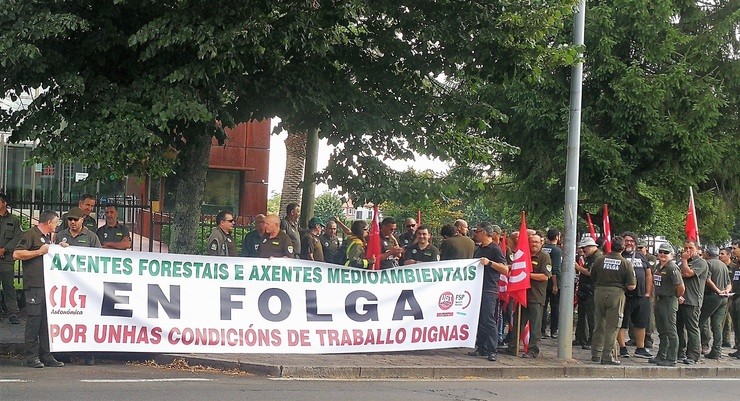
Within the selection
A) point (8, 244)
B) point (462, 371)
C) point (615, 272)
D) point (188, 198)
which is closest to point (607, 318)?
point (615, 272)

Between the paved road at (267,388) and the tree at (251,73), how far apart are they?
2655 millimetres

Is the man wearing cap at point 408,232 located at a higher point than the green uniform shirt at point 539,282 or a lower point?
higher

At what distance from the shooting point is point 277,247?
41.3 ft

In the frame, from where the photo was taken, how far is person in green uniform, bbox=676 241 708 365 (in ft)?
43.0

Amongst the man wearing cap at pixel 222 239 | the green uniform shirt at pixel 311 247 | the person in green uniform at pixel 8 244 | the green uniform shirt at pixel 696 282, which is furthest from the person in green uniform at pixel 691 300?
the person in green uniform at pixel 8 244

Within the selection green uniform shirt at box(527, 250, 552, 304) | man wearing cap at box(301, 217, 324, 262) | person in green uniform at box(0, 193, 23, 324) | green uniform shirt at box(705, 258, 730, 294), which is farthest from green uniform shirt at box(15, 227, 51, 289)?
green uniform shirt at box(705, 258, 730, 294)

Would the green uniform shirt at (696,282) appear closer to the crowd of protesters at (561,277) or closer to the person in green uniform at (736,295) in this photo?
the crowd of protesters at (561,277)

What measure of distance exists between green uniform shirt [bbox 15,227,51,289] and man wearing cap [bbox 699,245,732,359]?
927 cm

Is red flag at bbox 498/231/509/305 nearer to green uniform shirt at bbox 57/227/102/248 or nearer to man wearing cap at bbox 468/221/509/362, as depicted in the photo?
man wearing cap at bbox 468/221/509/362

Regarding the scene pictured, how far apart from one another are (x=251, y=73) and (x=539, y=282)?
A: 16.1 ft

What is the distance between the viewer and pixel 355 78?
13391mm

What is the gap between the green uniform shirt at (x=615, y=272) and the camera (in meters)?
12.4

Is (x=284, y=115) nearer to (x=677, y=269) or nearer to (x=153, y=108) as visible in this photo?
(x=153, y=108)

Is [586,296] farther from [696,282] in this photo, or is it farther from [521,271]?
[521,271]
